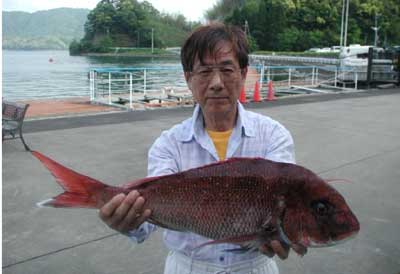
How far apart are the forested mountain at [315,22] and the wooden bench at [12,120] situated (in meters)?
76.2

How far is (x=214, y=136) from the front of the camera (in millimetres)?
1902

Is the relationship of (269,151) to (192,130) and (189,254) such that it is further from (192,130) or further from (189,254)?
(189,254)

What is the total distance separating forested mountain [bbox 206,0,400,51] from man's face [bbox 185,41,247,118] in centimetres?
8242

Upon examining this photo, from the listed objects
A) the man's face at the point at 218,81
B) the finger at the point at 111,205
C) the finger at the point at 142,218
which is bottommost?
the finger at the point at 142,218

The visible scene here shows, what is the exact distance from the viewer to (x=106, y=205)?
62.7 inches

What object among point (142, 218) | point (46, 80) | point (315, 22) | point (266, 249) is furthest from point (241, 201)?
point (315, 22)

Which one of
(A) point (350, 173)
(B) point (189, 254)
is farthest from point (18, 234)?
(A) point (350, 173)

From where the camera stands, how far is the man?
1790 mm

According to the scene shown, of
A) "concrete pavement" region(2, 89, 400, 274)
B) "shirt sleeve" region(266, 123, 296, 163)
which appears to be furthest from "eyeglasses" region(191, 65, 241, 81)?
"concrete pavement" region(2, 89, 400, 274)

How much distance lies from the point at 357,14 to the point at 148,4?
7959cm

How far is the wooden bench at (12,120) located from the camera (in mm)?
7875

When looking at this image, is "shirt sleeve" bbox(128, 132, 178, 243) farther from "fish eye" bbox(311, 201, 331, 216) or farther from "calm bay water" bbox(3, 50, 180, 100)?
"calm bay water" bbox(3, 50, 180, 100)

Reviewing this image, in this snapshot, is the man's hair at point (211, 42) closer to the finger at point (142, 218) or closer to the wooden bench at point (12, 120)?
the finger at point (142, 218)

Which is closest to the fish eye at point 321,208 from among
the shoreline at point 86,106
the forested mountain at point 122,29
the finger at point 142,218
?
the finger at point 142,218
